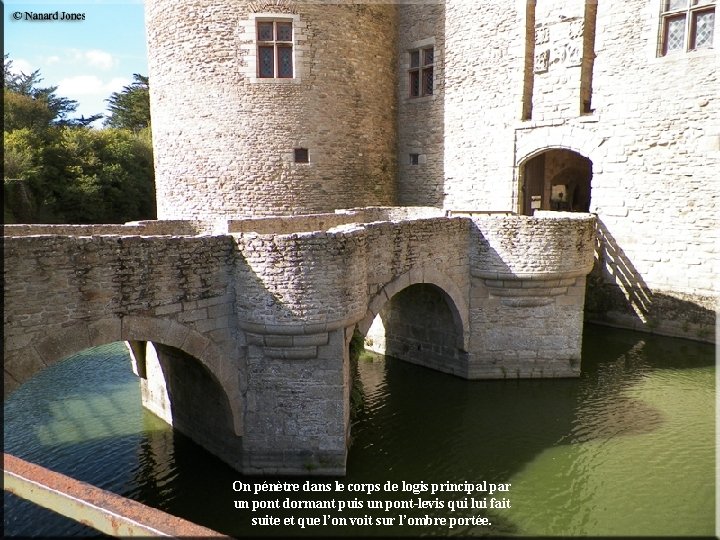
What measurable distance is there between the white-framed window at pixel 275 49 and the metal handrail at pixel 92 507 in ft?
41.3

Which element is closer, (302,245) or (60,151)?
(302,245)

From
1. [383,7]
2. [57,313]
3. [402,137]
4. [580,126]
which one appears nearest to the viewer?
[57,313]

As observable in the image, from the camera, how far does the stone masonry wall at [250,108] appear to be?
43.3 ft

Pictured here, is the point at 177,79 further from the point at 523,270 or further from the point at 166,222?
the point at 523,270

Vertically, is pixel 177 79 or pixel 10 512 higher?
pixel 177 79

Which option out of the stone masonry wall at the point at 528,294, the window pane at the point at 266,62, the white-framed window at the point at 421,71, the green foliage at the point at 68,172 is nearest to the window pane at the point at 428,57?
the white-framed window at the point at 421,71

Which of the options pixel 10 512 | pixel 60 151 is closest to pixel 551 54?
pixel 10 512

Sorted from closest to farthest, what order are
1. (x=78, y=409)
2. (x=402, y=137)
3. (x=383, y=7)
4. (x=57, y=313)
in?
1. (x=57, y=313)
2. (x=78, y=409)
3. (x=383, y=7)
4. (x=402, y=137)

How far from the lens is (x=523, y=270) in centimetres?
981

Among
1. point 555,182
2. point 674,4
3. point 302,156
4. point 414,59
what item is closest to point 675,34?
point 674,4

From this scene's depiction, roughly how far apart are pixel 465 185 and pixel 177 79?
25.8 feet

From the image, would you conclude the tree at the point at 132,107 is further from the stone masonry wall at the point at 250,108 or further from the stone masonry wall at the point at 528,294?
the stone masonry wall at the point at 528,294

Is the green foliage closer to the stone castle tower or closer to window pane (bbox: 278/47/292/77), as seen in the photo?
the stone castle tower

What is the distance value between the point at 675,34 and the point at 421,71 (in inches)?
251
